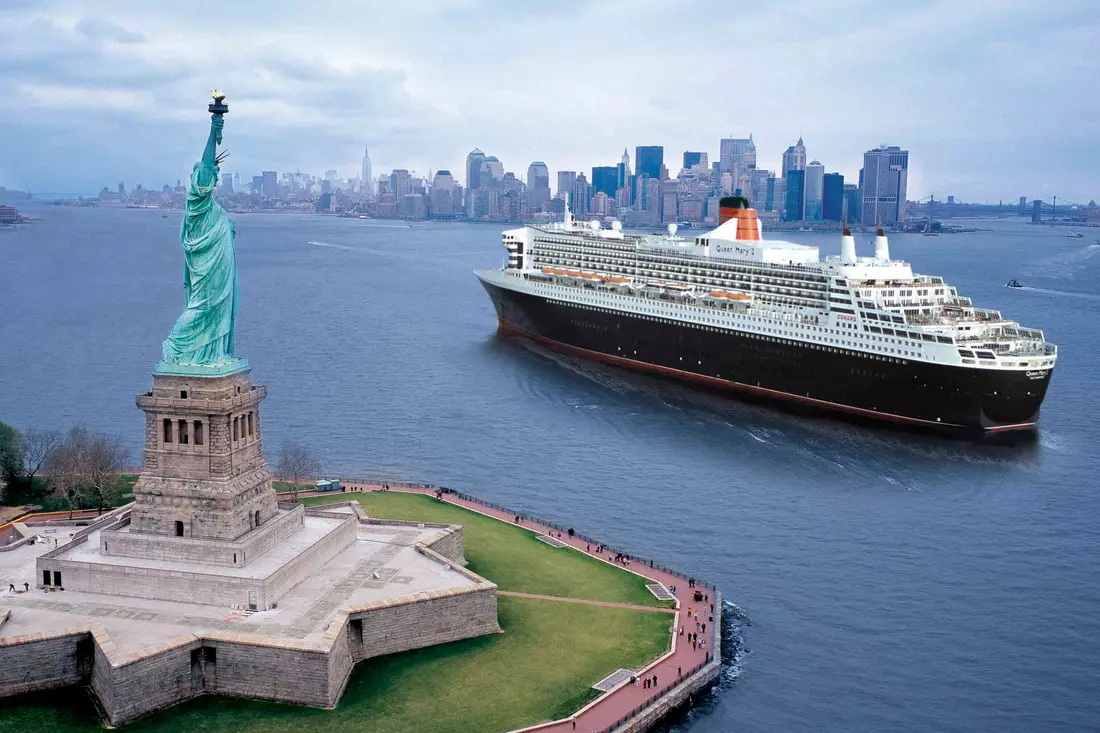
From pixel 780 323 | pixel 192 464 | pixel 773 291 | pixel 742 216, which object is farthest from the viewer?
pixel 742 216

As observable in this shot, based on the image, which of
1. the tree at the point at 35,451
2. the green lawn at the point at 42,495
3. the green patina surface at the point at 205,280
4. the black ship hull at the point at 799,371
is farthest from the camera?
the black ship hull at the point at 799,371

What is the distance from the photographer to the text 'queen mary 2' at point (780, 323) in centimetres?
5944

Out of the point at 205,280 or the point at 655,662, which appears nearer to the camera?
the point at 655,662

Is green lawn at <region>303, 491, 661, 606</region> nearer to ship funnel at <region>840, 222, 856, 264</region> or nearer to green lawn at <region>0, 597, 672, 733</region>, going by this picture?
green lawn at <region>0, 597, 672, 733</region>

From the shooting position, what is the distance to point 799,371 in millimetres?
66938

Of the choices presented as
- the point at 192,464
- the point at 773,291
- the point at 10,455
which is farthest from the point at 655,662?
the point at 773,291

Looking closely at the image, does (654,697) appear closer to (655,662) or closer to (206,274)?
(655,662)

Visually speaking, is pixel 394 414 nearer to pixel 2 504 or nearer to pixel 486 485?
pixel 486 485

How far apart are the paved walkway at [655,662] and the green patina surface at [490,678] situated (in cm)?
43

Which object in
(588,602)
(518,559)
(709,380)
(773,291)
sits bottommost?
(588,602)

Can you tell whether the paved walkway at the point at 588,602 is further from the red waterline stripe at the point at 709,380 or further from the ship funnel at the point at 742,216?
the ship funnel at the point at 742,216

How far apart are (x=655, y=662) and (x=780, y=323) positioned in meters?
39.8

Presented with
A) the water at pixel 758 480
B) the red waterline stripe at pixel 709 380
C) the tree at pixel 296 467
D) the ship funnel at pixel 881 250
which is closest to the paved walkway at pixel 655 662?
the water at pixel 758 480

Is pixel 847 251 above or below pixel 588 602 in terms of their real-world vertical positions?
above
